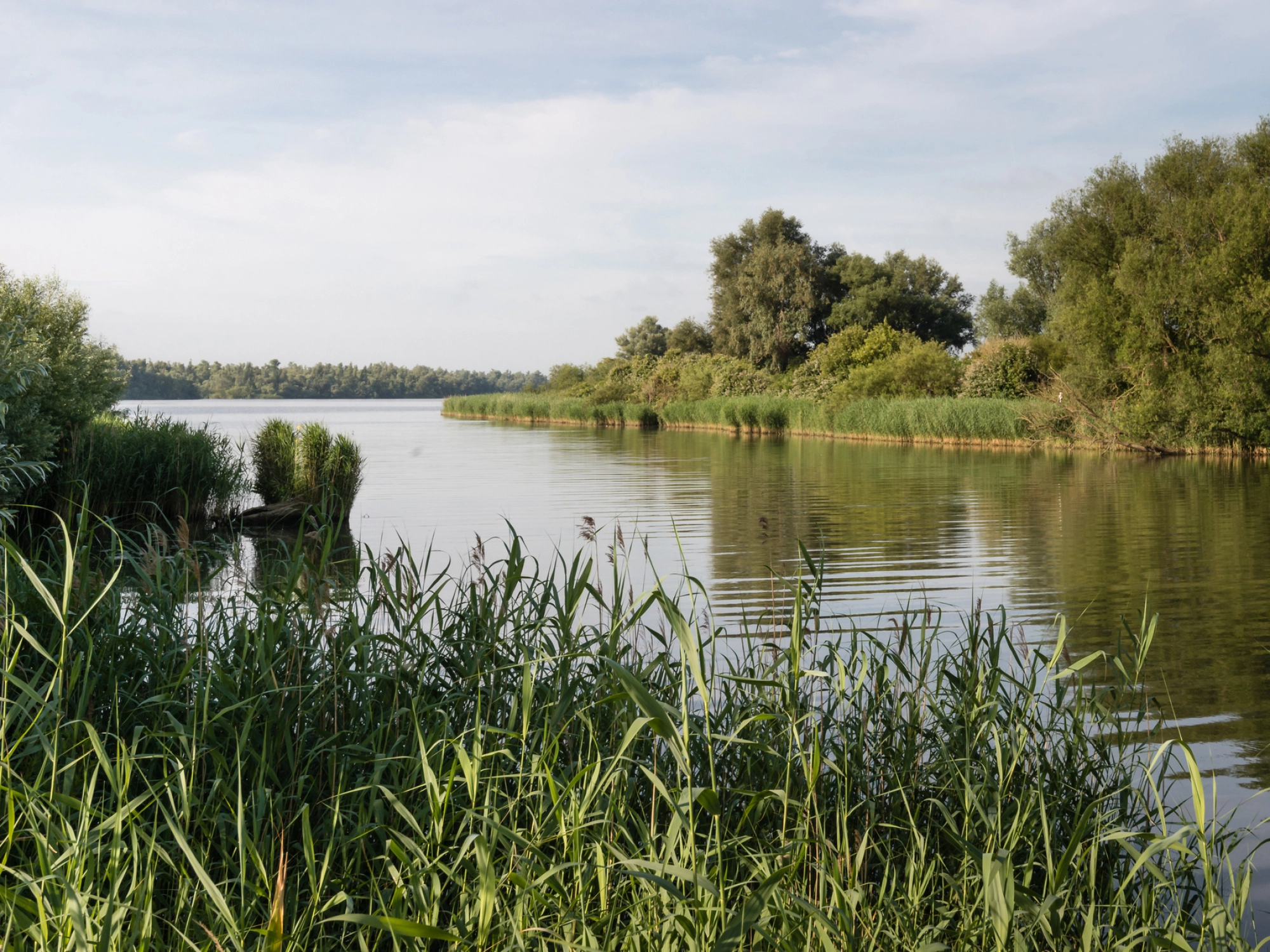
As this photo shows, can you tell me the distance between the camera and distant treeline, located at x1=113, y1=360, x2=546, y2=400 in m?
128

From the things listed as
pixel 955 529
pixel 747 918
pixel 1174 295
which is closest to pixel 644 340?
pixel 1174 295

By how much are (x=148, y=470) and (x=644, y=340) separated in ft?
213

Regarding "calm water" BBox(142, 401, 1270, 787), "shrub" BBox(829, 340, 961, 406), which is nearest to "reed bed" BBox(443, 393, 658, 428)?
"shrub" BBox(829, 340, 961, 406)

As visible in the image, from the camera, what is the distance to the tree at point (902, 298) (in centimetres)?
5381

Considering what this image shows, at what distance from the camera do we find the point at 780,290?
56594 mm

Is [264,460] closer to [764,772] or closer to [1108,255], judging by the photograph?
[764,772]

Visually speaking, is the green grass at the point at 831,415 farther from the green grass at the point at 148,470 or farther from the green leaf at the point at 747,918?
the green leaf at the point at 747,918

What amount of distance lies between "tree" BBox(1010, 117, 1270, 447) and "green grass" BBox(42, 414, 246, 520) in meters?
22.9

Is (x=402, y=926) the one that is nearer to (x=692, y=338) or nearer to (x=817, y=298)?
(x=817, y=298)

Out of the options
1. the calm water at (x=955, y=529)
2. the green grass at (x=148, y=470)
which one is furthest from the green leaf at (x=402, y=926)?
the green grass at (x=148, y=470)

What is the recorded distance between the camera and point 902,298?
54688 millimetres

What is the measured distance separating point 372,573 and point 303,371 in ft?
→ 457

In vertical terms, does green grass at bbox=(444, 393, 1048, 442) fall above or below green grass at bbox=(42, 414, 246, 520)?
above

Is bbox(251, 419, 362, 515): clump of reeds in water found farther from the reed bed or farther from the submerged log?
the reed bed
